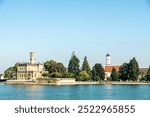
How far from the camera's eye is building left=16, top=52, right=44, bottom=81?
1282 inches

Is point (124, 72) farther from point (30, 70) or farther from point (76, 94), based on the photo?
point (76, 94)

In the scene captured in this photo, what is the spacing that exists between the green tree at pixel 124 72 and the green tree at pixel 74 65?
3.11 meters

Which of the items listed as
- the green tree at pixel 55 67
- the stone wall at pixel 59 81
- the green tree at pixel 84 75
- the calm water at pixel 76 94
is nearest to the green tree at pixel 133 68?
the green tree at pixel 84 75

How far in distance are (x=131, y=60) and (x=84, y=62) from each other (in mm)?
3136

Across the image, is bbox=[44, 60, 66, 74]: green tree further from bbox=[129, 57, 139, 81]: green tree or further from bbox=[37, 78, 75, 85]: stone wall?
bbox=[129, 57, 139, 81]: green tree

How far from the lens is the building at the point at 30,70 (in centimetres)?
3257

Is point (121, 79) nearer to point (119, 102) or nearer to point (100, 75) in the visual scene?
point (100, 75)

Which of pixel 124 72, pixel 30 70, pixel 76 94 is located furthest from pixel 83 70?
pixel 76 94

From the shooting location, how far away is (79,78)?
3039 centimetres

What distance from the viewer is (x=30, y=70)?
3353 centimetres

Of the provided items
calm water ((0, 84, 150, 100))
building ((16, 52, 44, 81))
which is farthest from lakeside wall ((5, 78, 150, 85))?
calm water ((0, 84, 150, 100))

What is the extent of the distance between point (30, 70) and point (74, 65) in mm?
4923

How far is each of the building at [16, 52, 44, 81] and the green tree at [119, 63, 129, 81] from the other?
5631 millimetres

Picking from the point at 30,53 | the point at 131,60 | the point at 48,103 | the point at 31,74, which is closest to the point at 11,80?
the point at 31,74
